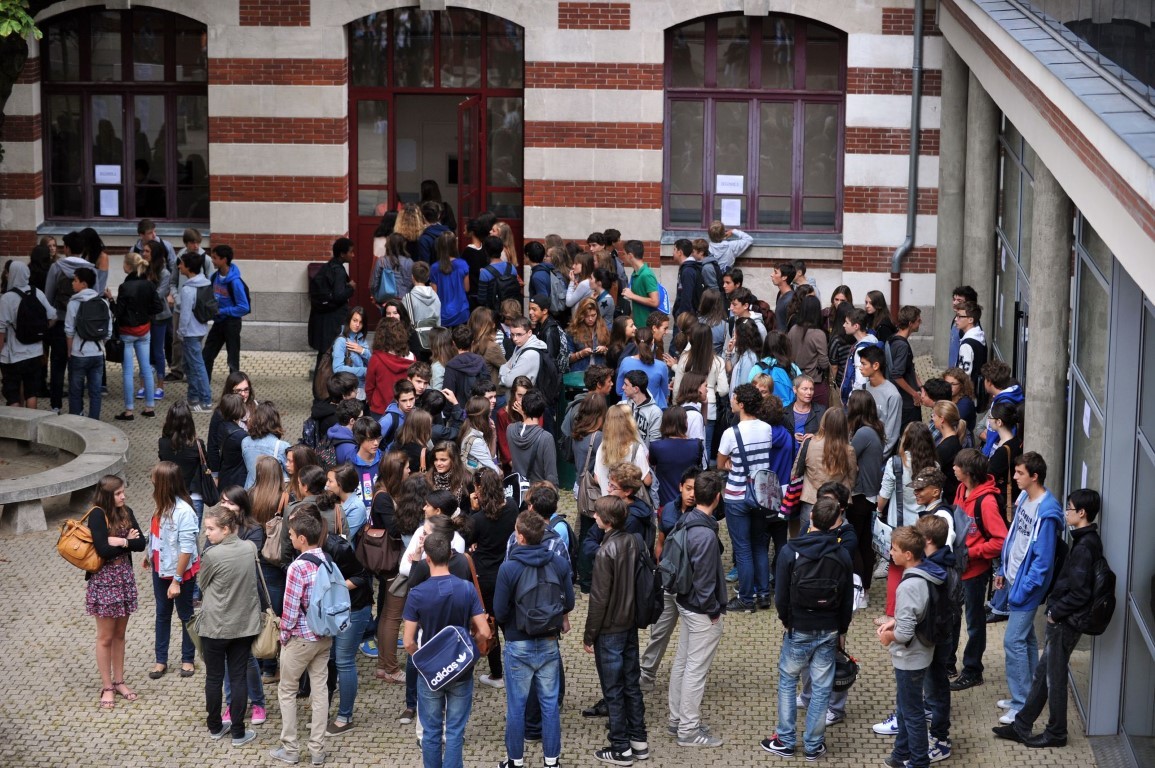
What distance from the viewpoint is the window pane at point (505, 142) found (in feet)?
68.3

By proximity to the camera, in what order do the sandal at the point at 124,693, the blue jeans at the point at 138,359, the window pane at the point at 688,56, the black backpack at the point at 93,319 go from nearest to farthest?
the sandal at the point at 124,693 → the black backpack at the point at 93,319 → the blue jeans at the point at 138,359 → the window pane at the point at 688,56

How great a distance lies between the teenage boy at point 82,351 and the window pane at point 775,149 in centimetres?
823

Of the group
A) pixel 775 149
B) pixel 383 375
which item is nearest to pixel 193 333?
pixel 383 375

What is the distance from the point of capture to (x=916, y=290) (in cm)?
2008

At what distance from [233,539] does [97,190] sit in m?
12.3

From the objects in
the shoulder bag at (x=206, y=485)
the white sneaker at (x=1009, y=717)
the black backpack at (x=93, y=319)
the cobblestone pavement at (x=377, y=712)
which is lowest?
the cobblestone pavement at (x=377, y=712)

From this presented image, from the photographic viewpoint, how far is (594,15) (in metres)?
20.0

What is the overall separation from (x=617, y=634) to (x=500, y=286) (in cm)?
745

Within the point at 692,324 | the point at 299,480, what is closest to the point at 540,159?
the point at 692,324

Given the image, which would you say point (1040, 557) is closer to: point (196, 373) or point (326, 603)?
point (326, 603)

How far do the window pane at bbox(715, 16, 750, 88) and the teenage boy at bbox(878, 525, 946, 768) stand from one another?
453 inches

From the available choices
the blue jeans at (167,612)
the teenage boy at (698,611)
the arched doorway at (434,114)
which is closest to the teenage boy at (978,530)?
the teenage boy at (698,611)

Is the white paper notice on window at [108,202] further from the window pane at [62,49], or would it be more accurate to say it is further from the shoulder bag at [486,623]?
the shoulder bag at [486,623]

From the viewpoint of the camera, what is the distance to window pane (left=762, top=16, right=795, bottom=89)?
66.3 ft
